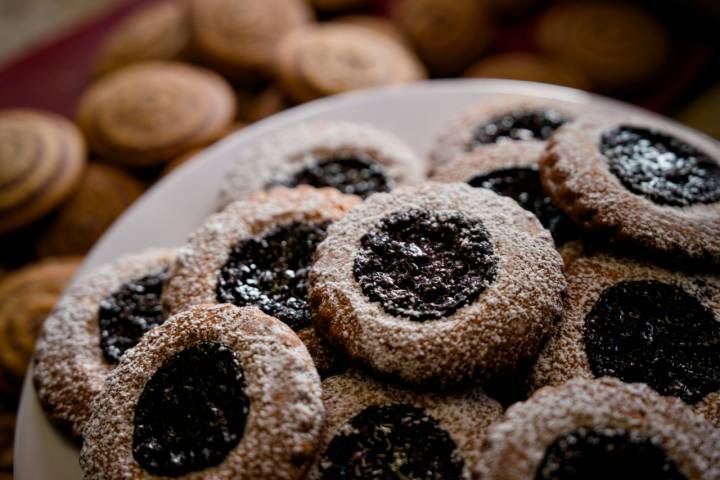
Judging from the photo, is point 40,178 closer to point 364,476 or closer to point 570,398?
point 364,476

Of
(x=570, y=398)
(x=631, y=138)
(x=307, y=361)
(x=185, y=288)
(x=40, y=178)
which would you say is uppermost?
(x=631, y=138)

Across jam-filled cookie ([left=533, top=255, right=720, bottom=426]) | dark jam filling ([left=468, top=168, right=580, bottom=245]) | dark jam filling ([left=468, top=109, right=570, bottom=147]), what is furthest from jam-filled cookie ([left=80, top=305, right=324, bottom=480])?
dark jam filling ([left=468, top=109, right=570, bottom=147])

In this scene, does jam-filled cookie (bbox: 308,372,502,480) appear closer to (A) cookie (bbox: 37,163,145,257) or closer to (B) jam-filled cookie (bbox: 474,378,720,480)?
(B) jam-filled cookie (bbox: 474,378,720,480)

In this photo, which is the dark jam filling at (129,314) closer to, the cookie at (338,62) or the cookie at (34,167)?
the cookie at (34,167)

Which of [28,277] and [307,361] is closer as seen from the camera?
[307,361]

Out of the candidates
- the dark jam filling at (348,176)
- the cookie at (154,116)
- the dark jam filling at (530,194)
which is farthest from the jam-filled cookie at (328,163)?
the cookie at (154,116)

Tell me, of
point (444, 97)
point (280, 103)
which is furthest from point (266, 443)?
point (280, 103)

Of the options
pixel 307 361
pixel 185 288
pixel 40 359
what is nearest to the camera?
pixel 307 361
